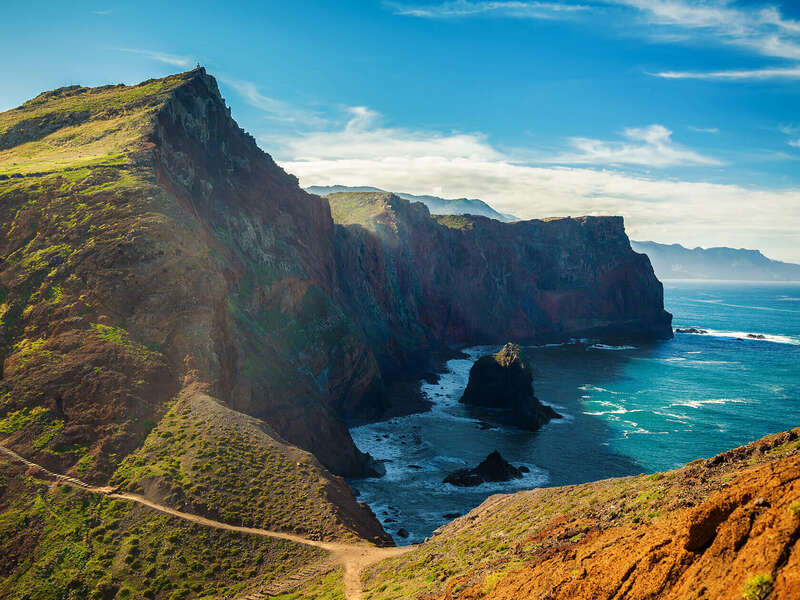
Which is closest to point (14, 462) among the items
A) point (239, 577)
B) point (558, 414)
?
point (239, 577)

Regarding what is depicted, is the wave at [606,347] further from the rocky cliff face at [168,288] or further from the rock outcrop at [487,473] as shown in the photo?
the rock outcrop at [487,473]

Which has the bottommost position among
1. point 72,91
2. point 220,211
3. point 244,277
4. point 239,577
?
point 239,577

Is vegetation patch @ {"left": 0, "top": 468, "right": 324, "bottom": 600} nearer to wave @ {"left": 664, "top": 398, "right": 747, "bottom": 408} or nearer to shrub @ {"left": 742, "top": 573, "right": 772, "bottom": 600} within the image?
shrub @ {"left": 742, "top": 573, "right": 772, "bottom": 600}

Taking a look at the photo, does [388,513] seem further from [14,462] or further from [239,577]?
[14,462]

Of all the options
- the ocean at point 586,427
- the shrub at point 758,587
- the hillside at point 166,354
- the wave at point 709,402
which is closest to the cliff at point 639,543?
the shrub at point 758,587

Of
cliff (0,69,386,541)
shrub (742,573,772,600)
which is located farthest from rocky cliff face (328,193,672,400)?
shrub (742,573,772,600)

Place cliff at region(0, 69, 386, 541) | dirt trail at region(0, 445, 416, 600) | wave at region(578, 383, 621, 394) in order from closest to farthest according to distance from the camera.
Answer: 1. dirt trail at region(0, 445, 416, 600)
2. cliff at region(0, 69, 386, 541)
3. wave at region(578, 383, 621, 394)
